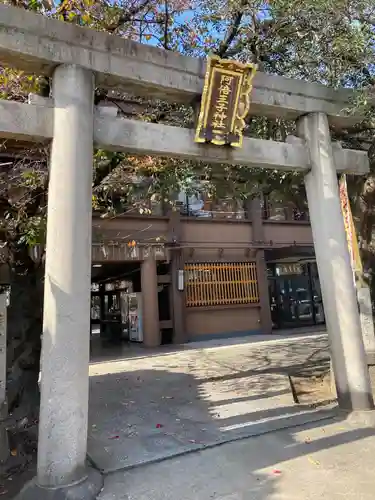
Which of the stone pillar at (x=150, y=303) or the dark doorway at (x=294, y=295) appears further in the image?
the dark doorway at (x=294, y=295)

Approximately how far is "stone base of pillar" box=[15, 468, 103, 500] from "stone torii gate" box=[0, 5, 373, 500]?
0.03ft

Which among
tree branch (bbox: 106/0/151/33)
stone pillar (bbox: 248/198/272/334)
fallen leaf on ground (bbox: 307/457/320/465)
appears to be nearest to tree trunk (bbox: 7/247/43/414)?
tree branch (bbox: 106/0/151/33)

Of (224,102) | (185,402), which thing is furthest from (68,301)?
(185,402)

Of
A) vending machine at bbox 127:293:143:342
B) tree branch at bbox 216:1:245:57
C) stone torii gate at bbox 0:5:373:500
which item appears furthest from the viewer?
vending machine at bbox 127:293:143:342

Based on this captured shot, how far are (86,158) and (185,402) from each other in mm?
4495

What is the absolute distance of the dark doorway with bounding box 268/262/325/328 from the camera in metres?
18.4

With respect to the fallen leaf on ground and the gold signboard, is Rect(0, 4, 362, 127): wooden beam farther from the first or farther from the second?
the fallen leaf on ground

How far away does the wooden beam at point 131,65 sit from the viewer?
4.12 metres

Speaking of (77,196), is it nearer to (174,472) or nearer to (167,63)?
(167,63)

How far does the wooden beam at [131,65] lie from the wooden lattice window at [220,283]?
9681 millimetres

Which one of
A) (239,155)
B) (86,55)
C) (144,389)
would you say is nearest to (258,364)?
(144,389)

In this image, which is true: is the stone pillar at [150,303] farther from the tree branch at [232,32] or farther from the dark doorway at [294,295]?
the tree branch at [232,32]

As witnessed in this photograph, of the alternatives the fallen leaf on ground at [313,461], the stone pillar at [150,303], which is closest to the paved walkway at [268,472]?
the fallen leaf on ground at [313,461]

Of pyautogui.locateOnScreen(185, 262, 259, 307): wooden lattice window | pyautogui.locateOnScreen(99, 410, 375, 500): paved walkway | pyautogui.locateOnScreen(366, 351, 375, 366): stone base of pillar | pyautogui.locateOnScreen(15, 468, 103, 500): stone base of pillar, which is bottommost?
pyautogui.locateOnScreen(99, 410, 375, 500): paved walkway
